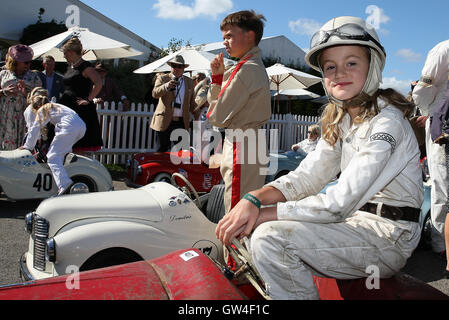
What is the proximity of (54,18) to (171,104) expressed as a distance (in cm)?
1270

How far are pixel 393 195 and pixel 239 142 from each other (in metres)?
1.99

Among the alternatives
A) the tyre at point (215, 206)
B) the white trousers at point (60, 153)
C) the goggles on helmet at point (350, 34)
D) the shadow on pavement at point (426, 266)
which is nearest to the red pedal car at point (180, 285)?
the goggles on helmet at point (350, 34)

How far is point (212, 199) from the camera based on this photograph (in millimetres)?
3723

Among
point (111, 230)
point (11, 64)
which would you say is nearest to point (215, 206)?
point (111, 230)

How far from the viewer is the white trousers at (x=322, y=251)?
1.65 metres

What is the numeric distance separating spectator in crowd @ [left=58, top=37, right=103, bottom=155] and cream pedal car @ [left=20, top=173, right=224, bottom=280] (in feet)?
13.2

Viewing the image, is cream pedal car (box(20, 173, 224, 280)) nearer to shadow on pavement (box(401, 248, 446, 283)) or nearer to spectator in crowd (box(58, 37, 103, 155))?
shadow on pavement (box(401, 248, 446, 283))

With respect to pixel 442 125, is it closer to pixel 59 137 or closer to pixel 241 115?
pixel 241 115

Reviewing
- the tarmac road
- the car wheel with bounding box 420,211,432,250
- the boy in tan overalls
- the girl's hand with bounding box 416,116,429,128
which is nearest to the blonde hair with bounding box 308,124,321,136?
the car wheel with bounding box 420,211,432,250

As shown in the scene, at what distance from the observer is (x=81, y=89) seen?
7.04m

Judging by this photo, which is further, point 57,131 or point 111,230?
point 57,131

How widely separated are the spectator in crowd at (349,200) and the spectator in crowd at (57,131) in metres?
4.70

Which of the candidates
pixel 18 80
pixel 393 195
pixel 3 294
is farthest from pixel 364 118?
pixel 18 80

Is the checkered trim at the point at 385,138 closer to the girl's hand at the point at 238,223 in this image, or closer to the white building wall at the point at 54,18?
the girl's hand at the point at 238,223
